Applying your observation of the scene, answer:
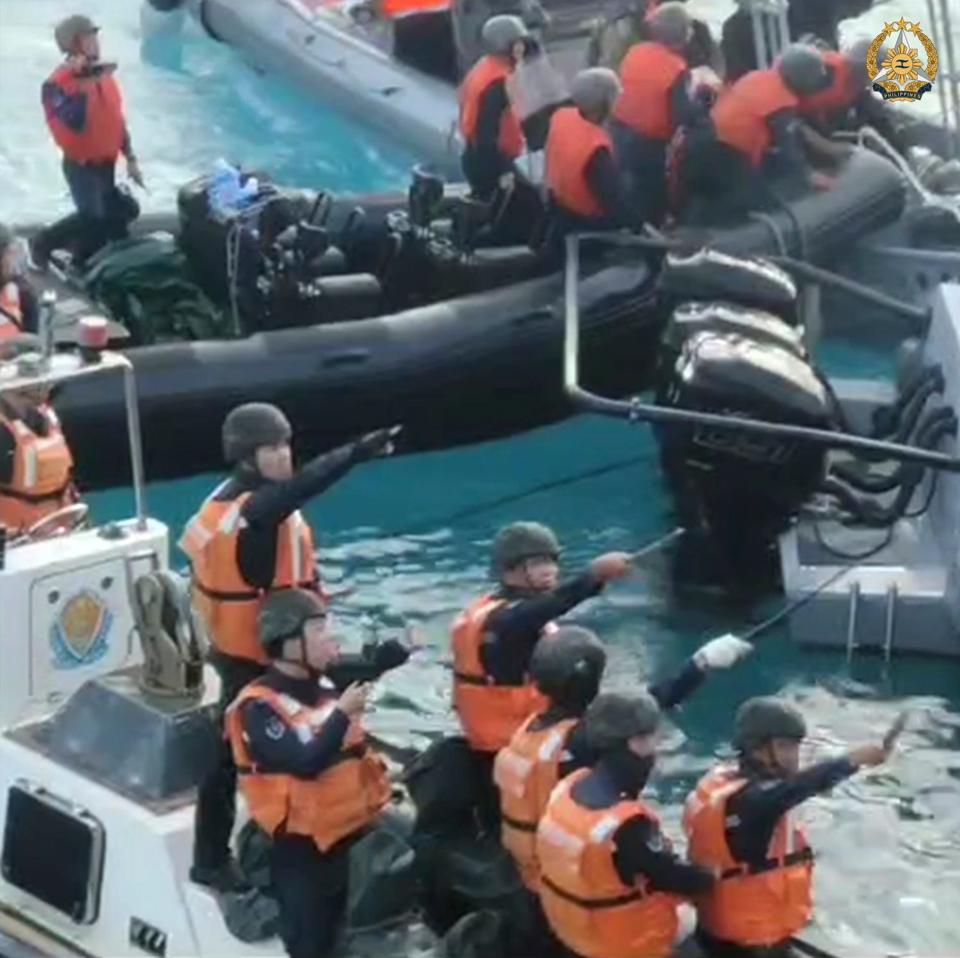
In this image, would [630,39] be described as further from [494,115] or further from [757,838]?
[757,838]

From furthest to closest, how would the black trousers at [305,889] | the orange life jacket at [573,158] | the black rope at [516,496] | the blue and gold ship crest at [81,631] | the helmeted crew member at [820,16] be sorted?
the helmeted crew member at [820,16]
the orange life jacket at [573,158]
the black rope at [516,496]
the blue and gold ship crest at [81,631]
the black trousers at [305,889]

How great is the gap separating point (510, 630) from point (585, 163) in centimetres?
448

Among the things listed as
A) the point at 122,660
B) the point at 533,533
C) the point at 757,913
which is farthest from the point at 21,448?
the point at 757,913

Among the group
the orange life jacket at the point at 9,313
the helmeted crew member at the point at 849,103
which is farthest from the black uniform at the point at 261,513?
the helmeted crew member at the point at 849,103

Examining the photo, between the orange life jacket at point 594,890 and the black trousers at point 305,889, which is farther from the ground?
the orange life jacket at point 594,890

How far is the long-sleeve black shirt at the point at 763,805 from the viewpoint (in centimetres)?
593

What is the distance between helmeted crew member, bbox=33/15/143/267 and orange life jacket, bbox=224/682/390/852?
522 cm

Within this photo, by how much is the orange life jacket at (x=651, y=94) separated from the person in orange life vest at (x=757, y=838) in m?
5.63

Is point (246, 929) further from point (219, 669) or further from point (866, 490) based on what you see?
point (866, 490)

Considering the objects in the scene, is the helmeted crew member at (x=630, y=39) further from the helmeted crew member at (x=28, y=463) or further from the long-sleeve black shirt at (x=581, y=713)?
the long-sleeve black shirt at (x=581, y=713)

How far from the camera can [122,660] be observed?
721cm

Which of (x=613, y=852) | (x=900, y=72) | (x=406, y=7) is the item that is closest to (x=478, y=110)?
(x=900, y=72)

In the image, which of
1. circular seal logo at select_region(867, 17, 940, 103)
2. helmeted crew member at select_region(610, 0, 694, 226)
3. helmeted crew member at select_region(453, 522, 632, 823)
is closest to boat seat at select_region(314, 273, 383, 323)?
helmeted crew member at select_region(610, 0, 694, 226)

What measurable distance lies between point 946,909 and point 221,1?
9.87 metres
